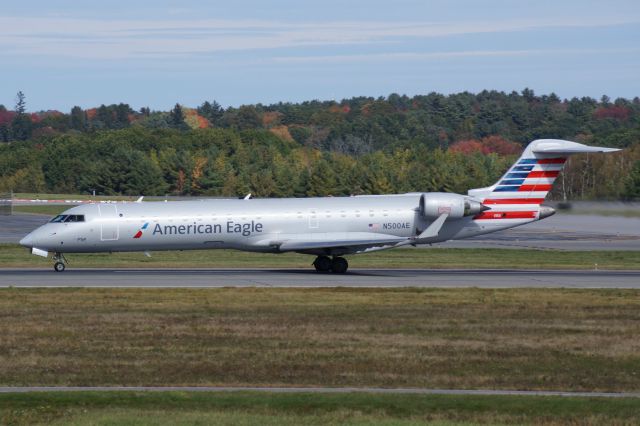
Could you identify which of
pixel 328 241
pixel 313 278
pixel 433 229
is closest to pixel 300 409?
pixel 313 278

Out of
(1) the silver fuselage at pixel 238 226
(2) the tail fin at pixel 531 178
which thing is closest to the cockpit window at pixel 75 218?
(1) the silver fuselage at pixel 238 226

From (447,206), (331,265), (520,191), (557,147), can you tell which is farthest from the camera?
(557,147)

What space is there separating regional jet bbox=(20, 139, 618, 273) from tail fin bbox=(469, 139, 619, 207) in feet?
0.13

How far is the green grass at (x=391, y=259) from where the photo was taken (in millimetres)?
48469

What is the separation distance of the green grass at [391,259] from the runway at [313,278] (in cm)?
335

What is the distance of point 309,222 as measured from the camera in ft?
142

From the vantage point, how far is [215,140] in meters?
175

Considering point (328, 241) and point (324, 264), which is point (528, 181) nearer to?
point (328, 241)

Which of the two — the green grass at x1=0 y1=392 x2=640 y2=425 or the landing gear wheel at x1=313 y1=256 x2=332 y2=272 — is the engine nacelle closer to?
the landing gear wheel at x1=313 y1=256 x2=332 y2=272

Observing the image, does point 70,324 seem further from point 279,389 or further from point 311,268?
→ point 311,268

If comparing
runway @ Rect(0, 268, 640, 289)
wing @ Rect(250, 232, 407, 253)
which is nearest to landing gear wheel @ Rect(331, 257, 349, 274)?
runway @ Rect(0, 268, 640, 289)

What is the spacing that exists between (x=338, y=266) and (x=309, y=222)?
2176 mm

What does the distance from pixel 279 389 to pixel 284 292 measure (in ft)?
54.0

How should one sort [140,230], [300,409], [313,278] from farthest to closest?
[140,230], [313,278], [300,409]
